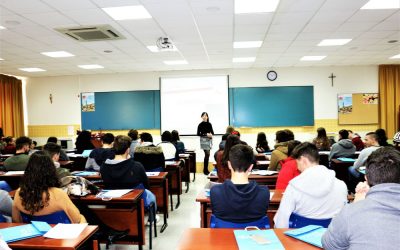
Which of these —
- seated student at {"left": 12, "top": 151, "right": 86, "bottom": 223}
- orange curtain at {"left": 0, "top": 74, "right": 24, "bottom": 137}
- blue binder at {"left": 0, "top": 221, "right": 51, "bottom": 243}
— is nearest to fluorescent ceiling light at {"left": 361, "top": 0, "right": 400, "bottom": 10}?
seated student at {"left": 12, "top": 151, "right": 86, "bottom": 223}

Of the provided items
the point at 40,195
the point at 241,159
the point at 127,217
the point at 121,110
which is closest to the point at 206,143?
the point at 121,110

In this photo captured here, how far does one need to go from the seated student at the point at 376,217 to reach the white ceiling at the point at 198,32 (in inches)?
138

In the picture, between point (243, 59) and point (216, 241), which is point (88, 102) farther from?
point (216, 241)

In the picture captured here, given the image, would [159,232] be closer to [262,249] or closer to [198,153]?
[262,249]

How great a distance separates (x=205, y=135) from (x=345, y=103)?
4.55 m

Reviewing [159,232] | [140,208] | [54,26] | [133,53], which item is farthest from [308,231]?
[133,53]

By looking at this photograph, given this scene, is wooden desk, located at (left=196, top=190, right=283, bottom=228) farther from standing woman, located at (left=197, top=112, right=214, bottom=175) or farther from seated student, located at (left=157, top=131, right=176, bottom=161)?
standing woman, located at (left=197, top=112, right=214, bottom=175)

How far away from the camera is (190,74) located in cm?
1012

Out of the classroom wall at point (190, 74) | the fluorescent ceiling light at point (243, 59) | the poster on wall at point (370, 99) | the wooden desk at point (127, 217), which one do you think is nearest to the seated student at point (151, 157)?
the wooden desk at point (127, 217)

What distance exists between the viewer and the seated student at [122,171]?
144 inches

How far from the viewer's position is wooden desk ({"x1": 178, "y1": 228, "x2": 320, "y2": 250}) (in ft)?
5.72

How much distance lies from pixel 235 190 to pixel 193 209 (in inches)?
135

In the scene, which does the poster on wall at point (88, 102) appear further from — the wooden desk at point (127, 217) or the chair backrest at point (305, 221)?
the chair backrest at point (305, 221)

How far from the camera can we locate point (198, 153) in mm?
10211
